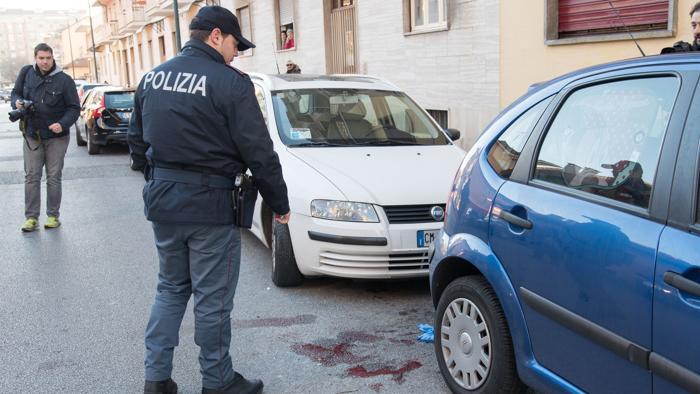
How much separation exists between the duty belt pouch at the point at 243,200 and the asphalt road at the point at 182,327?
0.94 metres

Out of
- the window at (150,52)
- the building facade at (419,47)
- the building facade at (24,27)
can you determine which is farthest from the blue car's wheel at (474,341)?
the building facade at (24,27)

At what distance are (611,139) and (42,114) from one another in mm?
6179

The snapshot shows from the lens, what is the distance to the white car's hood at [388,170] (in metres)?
4.84

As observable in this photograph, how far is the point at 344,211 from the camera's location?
4.80m

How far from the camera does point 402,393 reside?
356 centimetres

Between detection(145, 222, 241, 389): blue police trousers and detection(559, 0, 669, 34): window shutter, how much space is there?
199 inches

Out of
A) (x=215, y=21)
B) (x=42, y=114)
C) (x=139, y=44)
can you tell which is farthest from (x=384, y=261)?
(x=139, y=44)

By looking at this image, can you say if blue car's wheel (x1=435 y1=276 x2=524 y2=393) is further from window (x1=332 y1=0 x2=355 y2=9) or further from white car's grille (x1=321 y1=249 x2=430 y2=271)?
window (x1=332 y1=0 x2=355 y2=9)

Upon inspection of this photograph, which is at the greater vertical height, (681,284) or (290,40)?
(290,40)

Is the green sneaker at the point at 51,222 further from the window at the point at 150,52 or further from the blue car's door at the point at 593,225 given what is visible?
the window at the point at 150,52

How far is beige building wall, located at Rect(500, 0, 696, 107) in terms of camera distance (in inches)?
311

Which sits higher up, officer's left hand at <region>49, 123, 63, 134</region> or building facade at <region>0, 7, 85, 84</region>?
building facade at <region>0, 7, 85, 84</region>

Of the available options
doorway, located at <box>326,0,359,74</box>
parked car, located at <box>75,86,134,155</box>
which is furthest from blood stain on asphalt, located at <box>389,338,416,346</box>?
parked car, located at <box>75,86,134,155</box>

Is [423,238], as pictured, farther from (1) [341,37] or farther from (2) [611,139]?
(1) [341,37]
